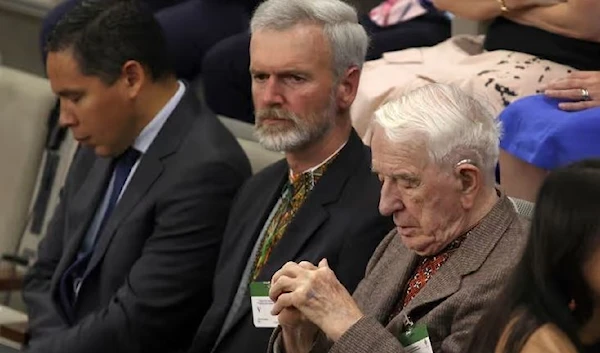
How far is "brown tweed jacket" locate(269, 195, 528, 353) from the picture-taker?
258 cm

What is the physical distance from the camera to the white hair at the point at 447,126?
268 centimetres

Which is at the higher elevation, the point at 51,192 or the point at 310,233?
the point at 310,233

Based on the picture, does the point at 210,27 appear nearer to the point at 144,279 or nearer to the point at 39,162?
the point at 39,162

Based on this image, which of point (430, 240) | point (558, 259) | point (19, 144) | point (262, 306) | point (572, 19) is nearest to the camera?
point (558, 259)

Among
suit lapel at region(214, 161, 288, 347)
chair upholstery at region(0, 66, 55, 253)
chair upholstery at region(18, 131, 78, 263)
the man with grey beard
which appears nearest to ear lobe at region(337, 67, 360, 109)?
the man with grey beard

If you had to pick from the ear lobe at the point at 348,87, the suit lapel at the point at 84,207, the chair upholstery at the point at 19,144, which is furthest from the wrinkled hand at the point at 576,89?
the chair upholstery at the point at 19,144

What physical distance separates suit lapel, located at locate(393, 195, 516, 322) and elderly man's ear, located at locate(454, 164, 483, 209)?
0.05 metres

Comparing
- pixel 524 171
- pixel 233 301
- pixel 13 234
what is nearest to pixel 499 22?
pixel 524 171

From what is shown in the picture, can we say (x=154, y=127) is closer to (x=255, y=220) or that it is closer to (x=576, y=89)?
(x=255, y=220)

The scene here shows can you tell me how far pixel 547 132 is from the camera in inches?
128

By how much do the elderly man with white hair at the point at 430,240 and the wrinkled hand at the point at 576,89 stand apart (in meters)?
0.59

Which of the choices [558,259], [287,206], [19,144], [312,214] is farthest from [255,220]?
[19,144]

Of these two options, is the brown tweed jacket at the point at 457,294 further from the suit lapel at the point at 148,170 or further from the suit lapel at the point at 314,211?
the suit lapel at the point at 148,170

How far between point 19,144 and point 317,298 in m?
2.05
